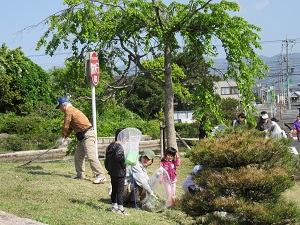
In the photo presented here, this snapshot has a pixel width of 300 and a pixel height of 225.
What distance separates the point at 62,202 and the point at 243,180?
10.1ft

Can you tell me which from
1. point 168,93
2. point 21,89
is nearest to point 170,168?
point 168,93

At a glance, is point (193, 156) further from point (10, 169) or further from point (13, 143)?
point (13, 143)

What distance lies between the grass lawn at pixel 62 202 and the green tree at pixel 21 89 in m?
18.9

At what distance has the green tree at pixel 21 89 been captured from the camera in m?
30.0

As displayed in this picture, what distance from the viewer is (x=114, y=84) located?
48.4 ft

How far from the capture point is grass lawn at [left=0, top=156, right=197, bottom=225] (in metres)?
7.68

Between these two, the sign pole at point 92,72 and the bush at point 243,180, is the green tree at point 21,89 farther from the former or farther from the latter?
the bush at point 243,180

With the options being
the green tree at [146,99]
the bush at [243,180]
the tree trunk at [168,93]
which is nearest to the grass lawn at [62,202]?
the bush at [243,180]

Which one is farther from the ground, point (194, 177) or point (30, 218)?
point (194, 177)

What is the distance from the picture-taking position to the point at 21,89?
30.5 m

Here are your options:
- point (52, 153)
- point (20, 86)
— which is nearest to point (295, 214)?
point (52, 153)

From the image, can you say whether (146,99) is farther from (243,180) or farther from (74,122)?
(243,180)

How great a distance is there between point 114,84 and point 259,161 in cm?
803

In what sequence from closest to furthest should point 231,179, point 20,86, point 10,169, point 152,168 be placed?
point 231,179 < point 10,169 < point 152,168 < point 20,86
